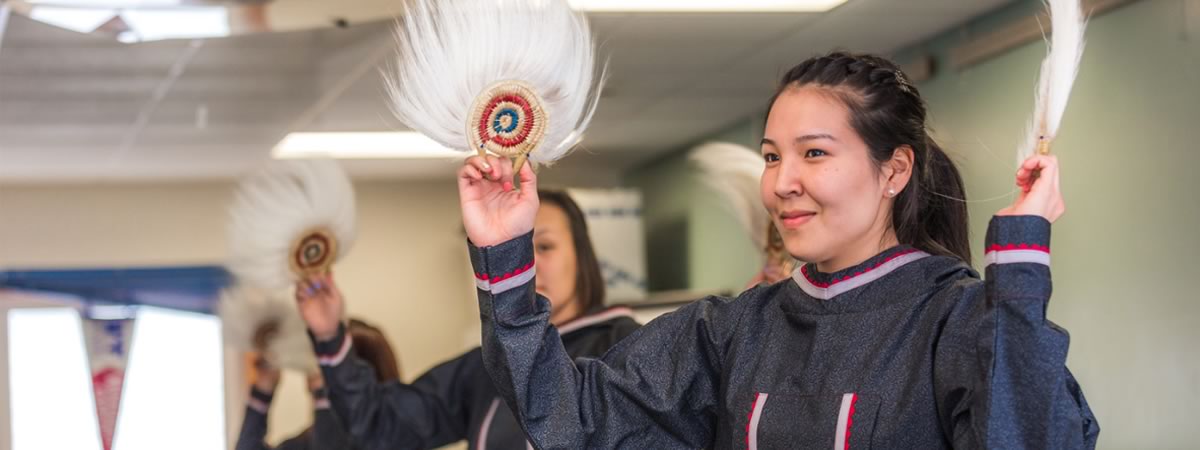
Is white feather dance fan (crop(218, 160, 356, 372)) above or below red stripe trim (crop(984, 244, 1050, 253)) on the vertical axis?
above

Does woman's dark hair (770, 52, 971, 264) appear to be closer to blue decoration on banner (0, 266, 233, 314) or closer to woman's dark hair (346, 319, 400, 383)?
woman's dark hair (346, 319, 400, 383)

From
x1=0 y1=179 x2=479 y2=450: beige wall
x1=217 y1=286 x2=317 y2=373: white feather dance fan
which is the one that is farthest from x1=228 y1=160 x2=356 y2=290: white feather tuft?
x1=0 y1=179 x2=479 y2=450: beige wall

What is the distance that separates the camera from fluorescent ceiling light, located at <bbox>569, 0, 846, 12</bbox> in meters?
4.67

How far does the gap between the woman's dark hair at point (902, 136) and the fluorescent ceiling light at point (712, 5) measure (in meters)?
2.98

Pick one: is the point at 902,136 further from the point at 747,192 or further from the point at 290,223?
the point at 290,223

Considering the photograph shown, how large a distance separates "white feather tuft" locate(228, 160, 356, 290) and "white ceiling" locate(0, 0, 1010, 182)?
0.76 metres

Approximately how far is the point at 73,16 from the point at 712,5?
2.16 metres

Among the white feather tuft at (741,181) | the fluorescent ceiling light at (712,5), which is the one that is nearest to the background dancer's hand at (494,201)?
the white feather tuft at (741,181)

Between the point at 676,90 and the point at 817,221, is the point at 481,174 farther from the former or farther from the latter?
the point at 676,90

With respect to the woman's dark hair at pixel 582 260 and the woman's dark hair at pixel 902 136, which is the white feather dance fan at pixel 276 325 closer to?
the woman's dark hair at pixel 582 260

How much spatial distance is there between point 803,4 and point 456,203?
6.00 metres

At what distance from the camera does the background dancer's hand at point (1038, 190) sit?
140cm

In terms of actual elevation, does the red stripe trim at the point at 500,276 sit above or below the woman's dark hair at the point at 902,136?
below

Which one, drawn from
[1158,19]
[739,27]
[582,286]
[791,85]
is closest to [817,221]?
[791,85]
